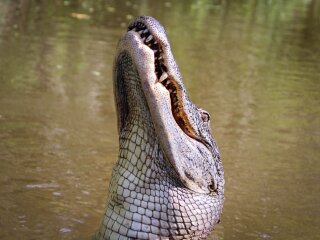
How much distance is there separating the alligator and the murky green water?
1.12 meters

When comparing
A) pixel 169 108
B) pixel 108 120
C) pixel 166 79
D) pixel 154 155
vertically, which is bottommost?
pixel 108 120

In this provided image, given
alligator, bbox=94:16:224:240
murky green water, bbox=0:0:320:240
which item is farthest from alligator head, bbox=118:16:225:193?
murky green water, bbox=0:0:320:240

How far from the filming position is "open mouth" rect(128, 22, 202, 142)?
3.57m

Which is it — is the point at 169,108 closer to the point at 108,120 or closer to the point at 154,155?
the point at 154,155

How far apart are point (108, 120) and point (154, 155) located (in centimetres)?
393

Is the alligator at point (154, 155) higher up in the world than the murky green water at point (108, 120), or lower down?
higher up

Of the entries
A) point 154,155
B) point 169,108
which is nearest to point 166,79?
point 169,108

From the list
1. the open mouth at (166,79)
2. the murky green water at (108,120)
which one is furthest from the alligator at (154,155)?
the murky green water at (108,120)

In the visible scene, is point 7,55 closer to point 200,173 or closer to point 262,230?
point 262,230

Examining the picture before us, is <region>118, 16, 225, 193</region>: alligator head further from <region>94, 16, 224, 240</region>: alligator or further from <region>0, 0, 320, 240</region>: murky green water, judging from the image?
<region>0, 0, 320, 240</region>: murky green water

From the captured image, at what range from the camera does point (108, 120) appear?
741 centimetres

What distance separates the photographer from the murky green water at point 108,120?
5.10m

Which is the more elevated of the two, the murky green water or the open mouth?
the open mouth

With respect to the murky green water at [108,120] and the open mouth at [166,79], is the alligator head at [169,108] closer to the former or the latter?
the open mouth at [166,79]
